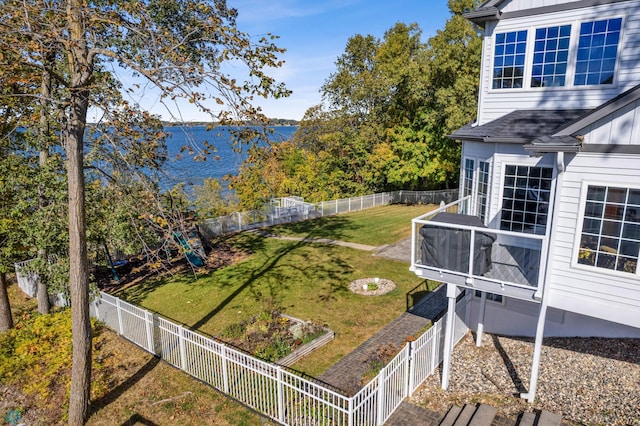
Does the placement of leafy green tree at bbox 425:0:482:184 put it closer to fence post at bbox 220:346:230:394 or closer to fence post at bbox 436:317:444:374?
fence post at bbox 436:317:444:374

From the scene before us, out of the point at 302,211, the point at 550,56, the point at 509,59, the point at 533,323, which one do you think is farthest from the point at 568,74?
the point at 302,211

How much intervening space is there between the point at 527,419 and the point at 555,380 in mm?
2031

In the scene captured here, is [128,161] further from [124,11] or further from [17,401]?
[17,401]

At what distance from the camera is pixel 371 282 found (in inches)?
649

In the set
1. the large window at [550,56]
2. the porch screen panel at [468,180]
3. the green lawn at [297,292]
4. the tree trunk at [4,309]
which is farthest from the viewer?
the green lawn at [297,292]

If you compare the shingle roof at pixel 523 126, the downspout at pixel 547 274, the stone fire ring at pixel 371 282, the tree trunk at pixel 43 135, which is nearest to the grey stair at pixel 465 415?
the downspout at pixel 547 274

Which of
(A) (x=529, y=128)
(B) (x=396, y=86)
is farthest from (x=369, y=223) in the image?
(A) (x=529, y=128)

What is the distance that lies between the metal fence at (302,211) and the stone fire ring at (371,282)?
429 inches

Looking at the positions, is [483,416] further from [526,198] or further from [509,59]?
[509,59]

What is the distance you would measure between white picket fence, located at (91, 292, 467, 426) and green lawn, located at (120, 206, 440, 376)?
1693mm

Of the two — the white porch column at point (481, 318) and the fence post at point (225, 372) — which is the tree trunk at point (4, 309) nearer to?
the fence post at point (225, 372)

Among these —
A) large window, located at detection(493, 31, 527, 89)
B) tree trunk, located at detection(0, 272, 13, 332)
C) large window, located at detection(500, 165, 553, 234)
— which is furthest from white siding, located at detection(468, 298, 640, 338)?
tree trunk, located at detection(0, 272, 13, 332)

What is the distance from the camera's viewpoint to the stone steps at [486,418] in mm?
A: 7922

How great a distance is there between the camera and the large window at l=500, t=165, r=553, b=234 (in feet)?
31.2
